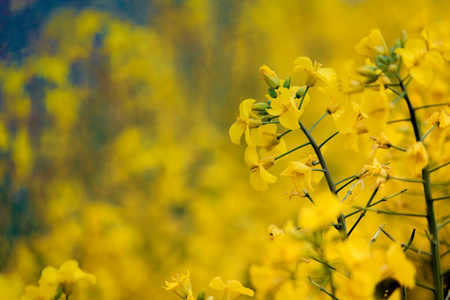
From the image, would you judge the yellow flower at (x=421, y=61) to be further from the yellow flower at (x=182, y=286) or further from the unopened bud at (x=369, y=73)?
the yellow flower at (x=182, y=286)

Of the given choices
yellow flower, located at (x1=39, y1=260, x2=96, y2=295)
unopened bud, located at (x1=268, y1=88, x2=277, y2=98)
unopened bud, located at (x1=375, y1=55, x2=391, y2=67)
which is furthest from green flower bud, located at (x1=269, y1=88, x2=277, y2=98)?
yellow flower, located at (x1=39, y1=260, x2=96, y2=295)

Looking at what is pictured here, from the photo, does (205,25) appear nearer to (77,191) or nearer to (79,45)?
(79,45)

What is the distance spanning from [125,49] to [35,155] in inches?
30.3

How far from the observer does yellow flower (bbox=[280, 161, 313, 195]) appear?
0.41 m

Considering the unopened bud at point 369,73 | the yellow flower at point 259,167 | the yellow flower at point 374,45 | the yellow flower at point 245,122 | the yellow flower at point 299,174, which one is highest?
the yellow flower at point 374,45

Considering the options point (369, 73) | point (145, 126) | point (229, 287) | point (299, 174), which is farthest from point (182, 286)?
point (145, 126)

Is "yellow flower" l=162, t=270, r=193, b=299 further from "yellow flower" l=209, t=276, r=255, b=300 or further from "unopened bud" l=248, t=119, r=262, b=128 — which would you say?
"unopened bud" l=248, t=119, r=262, b=128

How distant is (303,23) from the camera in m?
2.48

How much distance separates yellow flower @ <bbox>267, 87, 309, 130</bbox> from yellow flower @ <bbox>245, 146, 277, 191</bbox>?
0.16 feet

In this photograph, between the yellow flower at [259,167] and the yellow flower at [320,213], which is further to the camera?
the yellow flower at [259,167]

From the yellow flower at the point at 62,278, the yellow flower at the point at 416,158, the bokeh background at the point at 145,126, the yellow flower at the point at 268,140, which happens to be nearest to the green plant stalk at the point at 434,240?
the yellow flower at the point at 416,158

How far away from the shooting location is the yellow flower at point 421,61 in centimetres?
36

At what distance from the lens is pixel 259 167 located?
0.47m

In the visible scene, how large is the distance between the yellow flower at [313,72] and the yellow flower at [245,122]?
0.06m
